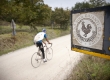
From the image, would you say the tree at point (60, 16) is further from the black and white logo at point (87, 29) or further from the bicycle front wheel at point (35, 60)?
the black and white logo at point (87, 29)

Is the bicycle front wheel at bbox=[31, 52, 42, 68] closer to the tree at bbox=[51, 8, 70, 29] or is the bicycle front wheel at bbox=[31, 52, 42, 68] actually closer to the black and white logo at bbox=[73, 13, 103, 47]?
the black and white logo at bbox=[73, 13, 103, 47]

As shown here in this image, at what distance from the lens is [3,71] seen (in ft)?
16.3

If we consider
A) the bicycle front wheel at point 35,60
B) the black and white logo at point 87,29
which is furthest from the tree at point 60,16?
the black and white logo at point 87,29

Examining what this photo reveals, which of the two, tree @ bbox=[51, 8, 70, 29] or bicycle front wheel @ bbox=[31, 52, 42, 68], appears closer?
bicycle front wheel @ bbox=[31, 52, 42, 68]

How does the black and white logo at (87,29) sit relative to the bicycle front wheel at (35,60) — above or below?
above

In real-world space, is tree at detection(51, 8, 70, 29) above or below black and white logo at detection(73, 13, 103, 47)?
above

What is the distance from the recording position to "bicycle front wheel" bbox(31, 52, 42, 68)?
5.48m

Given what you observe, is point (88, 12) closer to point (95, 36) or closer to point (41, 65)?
point (95, 36)

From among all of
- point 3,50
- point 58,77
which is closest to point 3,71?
point 58,77

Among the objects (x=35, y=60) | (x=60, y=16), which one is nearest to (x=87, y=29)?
(x=35, y=60)

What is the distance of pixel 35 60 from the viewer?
569 cm

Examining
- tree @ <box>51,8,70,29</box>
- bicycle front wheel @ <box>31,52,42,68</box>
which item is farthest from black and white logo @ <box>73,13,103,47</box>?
tree @ <box>51,8,70,29</box>

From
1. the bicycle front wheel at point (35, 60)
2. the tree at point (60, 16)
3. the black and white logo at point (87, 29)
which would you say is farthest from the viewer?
the tree at point (60, 16)

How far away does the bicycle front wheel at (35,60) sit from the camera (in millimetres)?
5476
